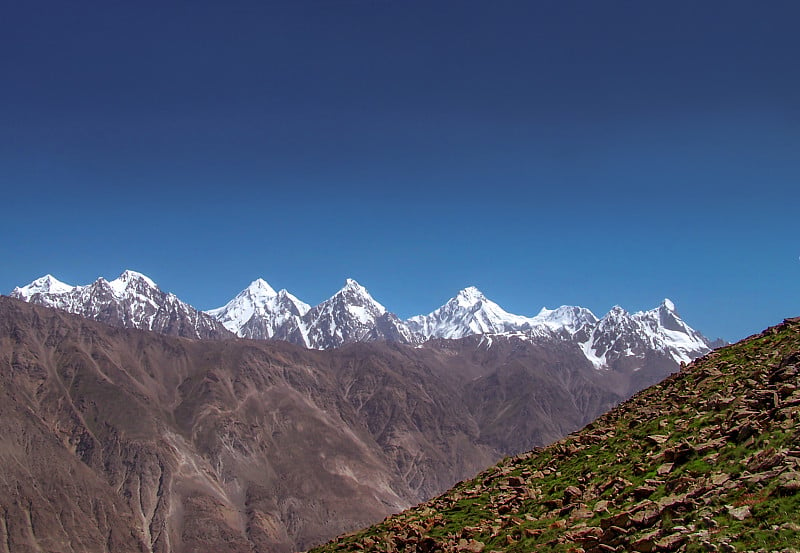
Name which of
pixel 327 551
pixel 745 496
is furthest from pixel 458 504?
pixel 745 496

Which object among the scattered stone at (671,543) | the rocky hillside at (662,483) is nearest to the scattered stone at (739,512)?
the rocky hillside at (662,483)

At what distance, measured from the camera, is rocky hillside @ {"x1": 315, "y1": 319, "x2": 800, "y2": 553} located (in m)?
23.0

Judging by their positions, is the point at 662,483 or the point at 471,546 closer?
the point at 662,483

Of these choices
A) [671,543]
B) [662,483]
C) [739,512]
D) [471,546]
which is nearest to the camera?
[671,543]

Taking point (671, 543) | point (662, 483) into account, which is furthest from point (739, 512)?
point (662, 483)

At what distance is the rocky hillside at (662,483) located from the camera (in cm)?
2302

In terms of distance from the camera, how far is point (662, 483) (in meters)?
29.7

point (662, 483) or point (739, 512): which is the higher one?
point (662, 483)

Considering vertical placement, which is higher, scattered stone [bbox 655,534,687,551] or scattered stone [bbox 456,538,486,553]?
scattered stone [bbox 456,538,486,553]

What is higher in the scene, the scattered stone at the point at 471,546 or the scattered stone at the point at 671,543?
the scattered stone at the point at 471,546

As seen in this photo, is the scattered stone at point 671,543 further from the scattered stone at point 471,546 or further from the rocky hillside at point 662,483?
the scattered stone at point 471,546

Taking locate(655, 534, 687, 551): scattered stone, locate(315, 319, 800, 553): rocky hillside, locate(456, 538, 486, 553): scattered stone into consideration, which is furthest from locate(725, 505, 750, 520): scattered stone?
locate(456, 538, 486, 553): scattered stone

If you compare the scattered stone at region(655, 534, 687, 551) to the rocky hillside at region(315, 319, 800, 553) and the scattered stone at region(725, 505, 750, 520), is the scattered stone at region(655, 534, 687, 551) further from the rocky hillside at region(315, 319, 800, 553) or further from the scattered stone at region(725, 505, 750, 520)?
the scattered stone at region(725, 505, 750, 520)

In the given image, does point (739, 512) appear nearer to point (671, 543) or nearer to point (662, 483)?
point (671, 543)
